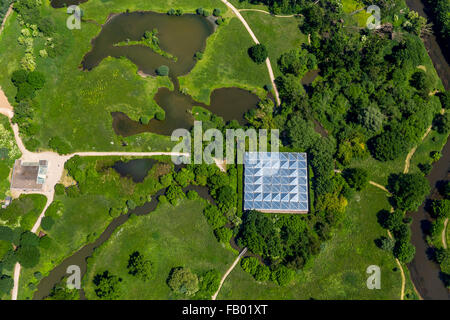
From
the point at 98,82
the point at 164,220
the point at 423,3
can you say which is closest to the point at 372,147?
the point at 423,3

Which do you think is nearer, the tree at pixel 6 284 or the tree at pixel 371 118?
the tree at pixel 6 284

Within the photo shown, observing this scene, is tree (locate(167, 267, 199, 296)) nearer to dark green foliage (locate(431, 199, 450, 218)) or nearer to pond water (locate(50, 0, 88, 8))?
dark green foliage (locate(431, 199, 450, 218))

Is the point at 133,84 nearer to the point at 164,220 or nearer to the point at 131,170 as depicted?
the point at 131,170

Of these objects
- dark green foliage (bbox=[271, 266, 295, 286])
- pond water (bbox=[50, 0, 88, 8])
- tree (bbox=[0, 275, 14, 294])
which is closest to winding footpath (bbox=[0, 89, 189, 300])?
tree (bbox=[0, 275, 14, 294])

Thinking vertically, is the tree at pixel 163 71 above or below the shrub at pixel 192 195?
above

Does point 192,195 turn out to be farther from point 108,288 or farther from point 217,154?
point 108,288

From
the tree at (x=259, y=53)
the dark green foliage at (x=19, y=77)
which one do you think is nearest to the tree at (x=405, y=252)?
the tree at (x=259, y=53)

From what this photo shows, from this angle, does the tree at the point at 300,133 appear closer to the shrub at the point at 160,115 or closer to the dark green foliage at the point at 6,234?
the shrub at the point at 160,115
